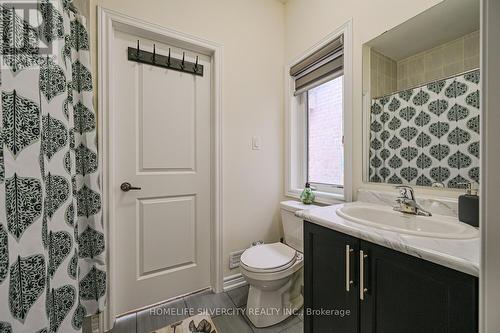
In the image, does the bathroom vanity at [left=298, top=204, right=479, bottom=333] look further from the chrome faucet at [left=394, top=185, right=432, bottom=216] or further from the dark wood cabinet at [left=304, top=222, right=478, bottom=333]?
the chrome faucet at [left=394, top=185, right=432, bottom=216]

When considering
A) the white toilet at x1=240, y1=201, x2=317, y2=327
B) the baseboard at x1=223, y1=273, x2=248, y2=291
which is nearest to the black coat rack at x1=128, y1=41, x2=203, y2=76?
the white toilet at x1=240, y1=201, x2=317, y2=327

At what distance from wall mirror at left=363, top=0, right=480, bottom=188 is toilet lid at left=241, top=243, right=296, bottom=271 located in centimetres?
73

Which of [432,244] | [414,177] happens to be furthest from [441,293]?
[414,177]

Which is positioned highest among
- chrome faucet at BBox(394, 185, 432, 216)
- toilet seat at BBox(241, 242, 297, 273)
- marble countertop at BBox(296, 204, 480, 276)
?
chrome faucet at BBox(394, 185, 432, 216)

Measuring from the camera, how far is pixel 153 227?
1.52 metres

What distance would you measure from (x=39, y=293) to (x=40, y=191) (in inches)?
12.6

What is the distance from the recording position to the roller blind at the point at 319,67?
4.92 ft

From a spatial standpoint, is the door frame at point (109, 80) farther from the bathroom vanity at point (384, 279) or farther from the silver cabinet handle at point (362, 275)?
the silver cabinet handle at point (362, 275)

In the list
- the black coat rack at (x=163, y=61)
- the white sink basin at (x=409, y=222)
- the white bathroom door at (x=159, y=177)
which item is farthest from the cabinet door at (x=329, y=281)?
the black coat rack at (x=163, y=61)

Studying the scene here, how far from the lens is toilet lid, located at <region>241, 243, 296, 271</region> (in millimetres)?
1313

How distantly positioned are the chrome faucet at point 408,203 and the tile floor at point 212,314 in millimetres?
963

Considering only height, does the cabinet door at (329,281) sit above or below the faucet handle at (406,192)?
below

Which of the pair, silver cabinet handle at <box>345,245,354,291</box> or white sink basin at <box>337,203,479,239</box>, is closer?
white sink basin at <box>337,203,479,239</box>

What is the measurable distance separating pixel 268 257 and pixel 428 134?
118 centimetres
